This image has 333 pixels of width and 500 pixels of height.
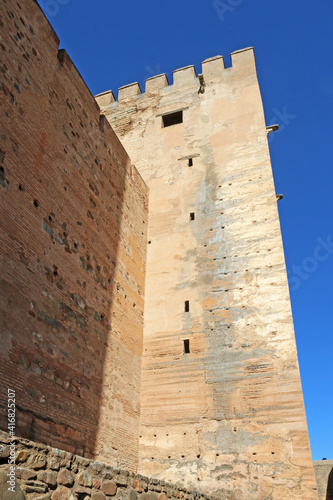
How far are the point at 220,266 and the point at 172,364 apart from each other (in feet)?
7.12

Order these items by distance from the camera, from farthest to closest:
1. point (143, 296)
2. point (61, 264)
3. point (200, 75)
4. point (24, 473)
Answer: point (200, 75)
point (143, 296)
point (61, 264)
point (24, 473)

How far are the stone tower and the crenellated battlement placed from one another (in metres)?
0.04

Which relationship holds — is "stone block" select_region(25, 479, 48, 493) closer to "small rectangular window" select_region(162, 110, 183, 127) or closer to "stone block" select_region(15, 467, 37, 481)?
"stone block" select_region(15, 467, 37, 481)

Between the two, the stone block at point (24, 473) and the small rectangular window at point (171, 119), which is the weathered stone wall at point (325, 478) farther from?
the stone block at point (24, 473)

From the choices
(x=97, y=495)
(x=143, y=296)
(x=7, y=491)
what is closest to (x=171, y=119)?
(x=143, y=296)

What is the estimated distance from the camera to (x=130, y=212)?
9328 mm

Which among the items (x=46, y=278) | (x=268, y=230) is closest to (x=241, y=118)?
(x=268, y=230)

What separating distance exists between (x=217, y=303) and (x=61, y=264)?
348 centimetres

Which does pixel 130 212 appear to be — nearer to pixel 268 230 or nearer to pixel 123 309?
pixel 123 309

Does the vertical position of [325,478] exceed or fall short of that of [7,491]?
it falls short

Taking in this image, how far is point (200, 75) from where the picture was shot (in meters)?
11.5

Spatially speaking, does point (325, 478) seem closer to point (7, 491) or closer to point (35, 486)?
point (35, 486)

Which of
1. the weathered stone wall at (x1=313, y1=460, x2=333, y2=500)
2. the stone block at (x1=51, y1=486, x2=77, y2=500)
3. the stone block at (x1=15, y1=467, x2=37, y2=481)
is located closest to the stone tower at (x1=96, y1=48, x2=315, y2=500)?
the stone block at (x1=51, y1=486, x2=77, y2=500)

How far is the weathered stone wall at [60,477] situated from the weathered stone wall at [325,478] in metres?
10.9
